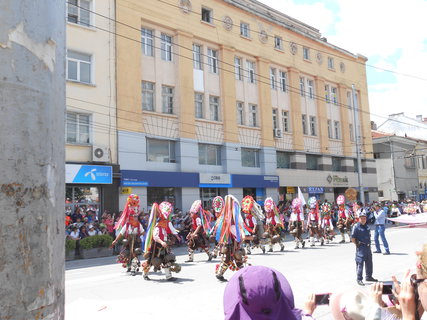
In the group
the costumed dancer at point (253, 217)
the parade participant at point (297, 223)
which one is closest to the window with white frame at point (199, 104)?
the parade participant at point (297, 223)

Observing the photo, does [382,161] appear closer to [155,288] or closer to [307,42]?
[307,42]

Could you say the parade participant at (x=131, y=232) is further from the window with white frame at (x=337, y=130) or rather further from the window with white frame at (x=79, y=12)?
the window with white frame at (x=337, y=130)

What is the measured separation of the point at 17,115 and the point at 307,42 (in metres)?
35.1

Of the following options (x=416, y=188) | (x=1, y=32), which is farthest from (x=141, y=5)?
(x=416, y=188)

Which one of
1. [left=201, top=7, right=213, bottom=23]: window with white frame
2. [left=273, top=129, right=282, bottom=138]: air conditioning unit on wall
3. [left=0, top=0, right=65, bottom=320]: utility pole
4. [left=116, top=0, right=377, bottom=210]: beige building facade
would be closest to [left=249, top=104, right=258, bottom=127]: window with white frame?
[left=116, top=0, right=377, bottom=210]: beige building facade

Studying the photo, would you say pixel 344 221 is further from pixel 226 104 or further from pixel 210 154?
pixel 226 104

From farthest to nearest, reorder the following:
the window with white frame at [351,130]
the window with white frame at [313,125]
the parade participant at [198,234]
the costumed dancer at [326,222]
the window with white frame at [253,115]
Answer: the window with white frame at [351,130]
the window with white frame at [313,125]
the window with white frame at [253,115]
the costumed dancer at [326,222]
the parade participant at [198,234]

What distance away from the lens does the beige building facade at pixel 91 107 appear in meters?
19.2

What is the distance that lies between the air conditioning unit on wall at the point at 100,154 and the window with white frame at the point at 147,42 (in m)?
6.27

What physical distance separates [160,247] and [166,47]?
16.8m

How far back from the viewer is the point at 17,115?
4.42 ft

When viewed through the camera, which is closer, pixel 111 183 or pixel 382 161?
pixel 111 183

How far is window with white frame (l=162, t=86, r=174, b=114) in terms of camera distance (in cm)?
2383

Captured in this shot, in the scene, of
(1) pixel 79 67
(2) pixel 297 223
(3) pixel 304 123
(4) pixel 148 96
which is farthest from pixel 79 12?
(3) pixel 304 123
